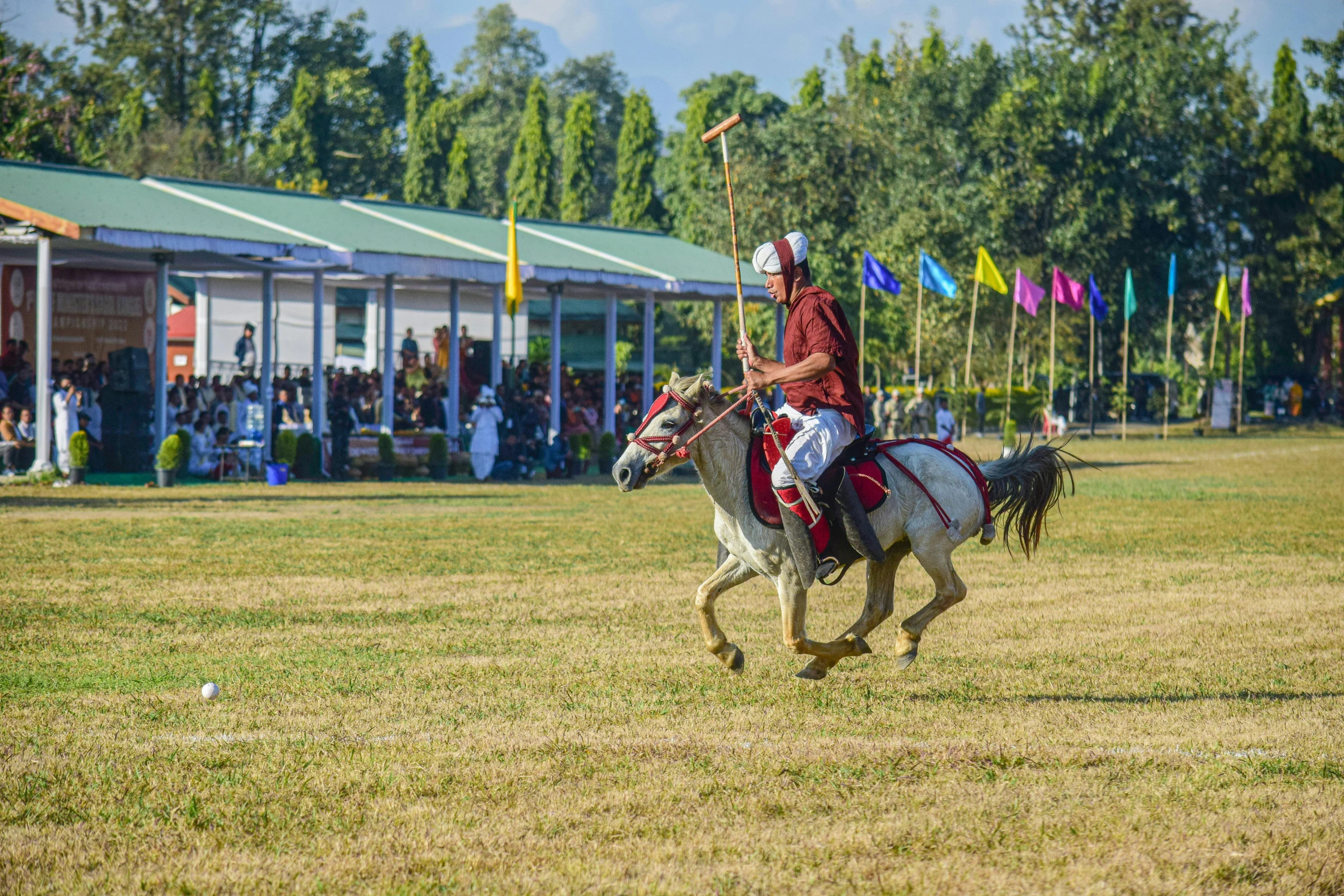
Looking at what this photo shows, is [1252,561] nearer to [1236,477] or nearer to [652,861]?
[652,861]

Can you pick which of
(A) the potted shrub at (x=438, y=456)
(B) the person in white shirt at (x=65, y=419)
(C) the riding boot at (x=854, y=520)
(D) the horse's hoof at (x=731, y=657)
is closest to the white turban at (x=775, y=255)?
(C) the riding boot at (x=854, y=520)

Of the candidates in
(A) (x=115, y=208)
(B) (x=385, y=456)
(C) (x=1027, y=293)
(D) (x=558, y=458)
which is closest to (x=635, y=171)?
(C) (x=1027, y=293)

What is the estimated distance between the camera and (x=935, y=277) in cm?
Answer: 4450

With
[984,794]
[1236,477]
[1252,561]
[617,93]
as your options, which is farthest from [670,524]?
[617,93]

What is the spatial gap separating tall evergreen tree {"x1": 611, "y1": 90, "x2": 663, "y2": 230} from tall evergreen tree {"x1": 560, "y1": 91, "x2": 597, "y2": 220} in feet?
5.71

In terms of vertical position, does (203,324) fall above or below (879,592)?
above

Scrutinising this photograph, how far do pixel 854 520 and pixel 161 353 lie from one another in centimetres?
2128

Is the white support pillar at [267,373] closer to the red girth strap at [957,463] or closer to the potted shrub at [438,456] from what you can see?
the potted shrub at [438,456]

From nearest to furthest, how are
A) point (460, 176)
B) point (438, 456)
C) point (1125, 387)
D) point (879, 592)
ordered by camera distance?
point (879, 592), point (438, 456), point (1125, 387), point (460, 176)

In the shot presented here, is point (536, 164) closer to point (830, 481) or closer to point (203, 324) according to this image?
point (203, 324)

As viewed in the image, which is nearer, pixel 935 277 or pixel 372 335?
pixel 372 335

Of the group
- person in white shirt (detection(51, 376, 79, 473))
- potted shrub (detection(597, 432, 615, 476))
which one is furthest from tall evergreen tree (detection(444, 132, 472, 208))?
person in white shirt (detection(51, 376, 79, 473))

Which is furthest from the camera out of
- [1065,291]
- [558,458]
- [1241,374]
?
[1241,374]

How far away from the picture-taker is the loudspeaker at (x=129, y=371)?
93.8 feet
